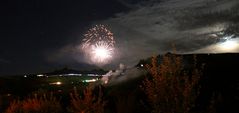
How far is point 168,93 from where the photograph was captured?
13227 millimetres

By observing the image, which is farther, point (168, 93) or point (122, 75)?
point (122, 75)

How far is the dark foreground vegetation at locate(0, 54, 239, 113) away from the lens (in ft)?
43.1

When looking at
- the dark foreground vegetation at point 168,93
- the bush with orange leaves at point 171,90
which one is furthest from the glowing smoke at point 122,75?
the bush with orange leaves at point 171,90

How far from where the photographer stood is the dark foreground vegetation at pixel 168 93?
518 inches

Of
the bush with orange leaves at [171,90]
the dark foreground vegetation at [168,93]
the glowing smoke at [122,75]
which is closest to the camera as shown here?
the bush with orange leaves at [171,90]

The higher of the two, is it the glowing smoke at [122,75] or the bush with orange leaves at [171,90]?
the glowing smoke at [122,75]

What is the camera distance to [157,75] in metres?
13.3

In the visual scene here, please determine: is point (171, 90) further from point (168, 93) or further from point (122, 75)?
point (122, 75)

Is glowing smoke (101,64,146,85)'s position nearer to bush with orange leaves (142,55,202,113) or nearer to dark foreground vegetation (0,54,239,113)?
dark foreground vegetation (0,54,239,113)

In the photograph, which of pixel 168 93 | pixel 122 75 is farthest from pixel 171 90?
pixel 122 75

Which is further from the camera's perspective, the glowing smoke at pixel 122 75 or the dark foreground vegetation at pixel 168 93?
the glowing smoke at pixel 122 75

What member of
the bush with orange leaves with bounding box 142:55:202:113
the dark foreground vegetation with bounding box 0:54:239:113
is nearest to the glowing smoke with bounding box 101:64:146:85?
the dark foreground vegetation with bounding box 0:54:239:113

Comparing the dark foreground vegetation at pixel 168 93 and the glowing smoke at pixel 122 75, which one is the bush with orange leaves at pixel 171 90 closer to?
the dark foreground vegetation at pixel 168 93

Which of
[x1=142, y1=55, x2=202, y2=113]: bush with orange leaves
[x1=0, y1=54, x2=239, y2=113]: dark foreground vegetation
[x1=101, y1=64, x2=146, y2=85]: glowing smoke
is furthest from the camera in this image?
[x1=101, y1=64, x2=146, y2=85]: glowing smoke
